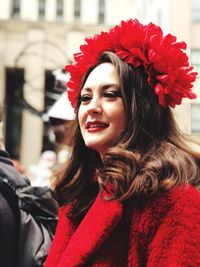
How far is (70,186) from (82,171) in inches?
4.1

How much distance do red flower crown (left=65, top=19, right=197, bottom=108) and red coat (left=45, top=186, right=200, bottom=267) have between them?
1.72 feet

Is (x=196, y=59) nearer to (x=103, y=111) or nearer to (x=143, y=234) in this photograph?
(x=103, y=111)

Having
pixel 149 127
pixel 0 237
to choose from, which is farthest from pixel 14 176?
pixel 149 127

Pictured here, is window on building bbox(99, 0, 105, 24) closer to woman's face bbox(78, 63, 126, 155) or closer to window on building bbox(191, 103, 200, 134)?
window on building bbox(191, 103, 200, 134)

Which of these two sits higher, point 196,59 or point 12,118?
point 196,59

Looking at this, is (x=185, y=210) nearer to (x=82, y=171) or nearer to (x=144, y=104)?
(x=144, y=104)

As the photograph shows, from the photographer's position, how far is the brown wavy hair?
6.62 ft

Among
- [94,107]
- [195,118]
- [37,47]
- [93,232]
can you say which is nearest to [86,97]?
[94,107]

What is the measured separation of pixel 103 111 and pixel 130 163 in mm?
338

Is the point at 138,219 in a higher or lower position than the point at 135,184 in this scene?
lower

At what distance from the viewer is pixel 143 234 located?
1.97 meters

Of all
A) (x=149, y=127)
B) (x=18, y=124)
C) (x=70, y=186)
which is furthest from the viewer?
(x=18, y=124)

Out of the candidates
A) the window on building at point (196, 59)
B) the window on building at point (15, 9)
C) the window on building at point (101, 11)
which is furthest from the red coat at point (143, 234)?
the window on building at point (15, 9)

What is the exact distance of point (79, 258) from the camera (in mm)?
A: 2092
